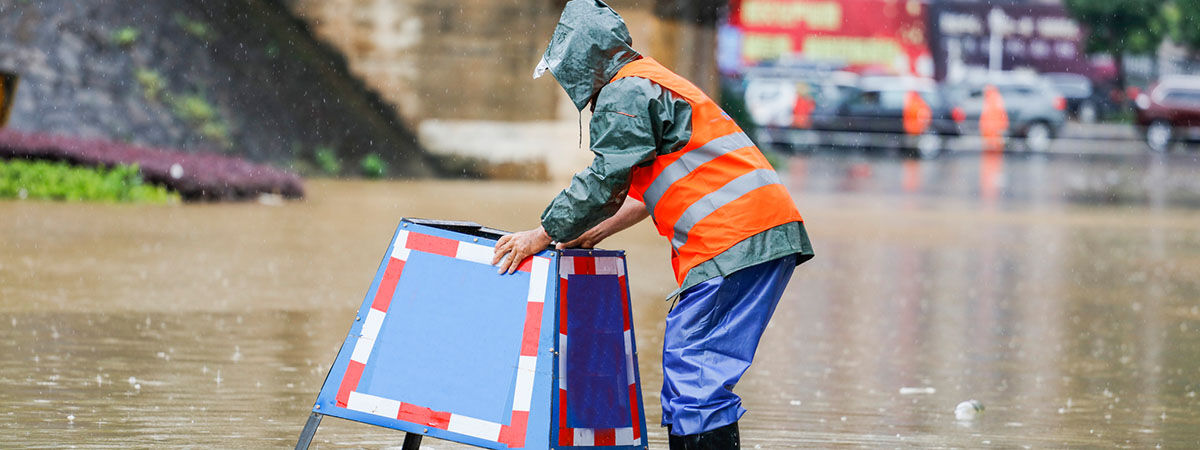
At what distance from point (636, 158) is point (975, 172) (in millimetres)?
24053

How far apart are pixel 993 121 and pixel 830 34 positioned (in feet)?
58.9

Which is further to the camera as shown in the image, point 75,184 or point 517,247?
point 75,184

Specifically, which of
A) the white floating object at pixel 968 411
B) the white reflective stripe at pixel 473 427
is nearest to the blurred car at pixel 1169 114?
the white floating object at pixel 968 411

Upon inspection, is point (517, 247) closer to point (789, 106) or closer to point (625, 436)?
point (625, 436)

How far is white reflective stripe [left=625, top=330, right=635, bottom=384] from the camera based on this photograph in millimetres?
4535

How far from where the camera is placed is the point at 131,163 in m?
14.7

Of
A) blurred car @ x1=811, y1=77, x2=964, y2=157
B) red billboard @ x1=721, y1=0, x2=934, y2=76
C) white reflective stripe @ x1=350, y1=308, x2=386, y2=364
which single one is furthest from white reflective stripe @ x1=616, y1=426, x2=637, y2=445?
red billboard @ x1=721, y1=0, x2=934, y2=76

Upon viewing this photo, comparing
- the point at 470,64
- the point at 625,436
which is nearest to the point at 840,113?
the point at 470,64

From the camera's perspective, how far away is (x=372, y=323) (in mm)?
4484

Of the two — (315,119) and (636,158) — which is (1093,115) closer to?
(315,119)

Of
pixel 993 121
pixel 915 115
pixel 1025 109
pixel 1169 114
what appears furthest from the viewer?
pixel 1169 114

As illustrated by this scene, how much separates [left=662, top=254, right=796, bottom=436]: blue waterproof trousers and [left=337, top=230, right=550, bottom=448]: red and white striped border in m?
0.37

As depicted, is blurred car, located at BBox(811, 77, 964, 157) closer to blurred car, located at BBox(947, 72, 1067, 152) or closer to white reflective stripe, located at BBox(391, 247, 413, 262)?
blurred car, located at BBox(947, 72, 1067, 152)

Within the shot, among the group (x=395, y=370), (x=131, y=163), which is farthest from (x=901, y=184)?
(x=395, y=370)
